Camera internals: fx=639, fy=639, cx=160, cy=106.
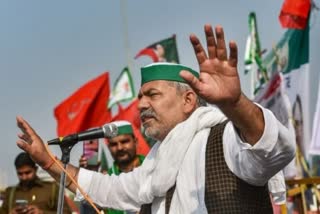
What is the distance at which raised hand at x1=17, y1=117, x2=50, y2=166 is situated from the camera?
357cm

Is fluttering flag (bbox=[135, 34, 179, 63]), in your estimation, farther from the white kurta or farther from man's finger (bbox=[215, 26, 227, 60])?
man's finger (bbox=[215, 26, 227, 60])

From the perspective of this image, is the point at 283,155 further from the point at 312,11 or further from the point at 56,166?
the point at 312,11

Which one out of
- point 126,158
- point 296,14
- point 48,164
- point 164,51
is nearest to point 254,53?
point 164,51

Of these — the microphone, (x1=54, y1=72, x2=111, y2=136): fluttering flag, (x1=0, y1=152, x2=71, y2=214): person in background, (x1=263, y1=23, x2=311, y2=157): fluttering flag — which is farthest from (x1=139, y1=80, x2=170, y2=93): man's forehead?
(x1=54, y1=72, x2=111, y2=136): fluttering flag

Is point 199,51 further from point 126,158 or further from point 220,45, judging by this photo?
point 126,158

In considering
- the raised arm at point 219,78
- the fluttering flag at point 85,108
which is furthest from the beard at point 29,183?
the raised arm at point 219,78

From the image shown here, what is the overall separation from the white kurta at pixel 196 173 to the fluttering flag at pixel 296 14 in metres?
6.14

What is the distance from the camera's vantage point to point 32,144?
361cm

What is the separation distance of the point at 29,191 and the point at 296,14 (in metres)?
5.04

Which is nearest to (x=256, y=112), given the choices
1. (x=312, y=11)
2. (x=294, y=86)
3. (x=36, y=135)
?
(x=36, y=135)

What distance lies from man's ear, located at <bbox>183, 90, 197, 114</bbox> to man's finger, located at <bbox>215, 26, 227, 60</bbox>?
1.10 m

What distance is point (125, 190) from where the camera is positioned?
11.6 feet

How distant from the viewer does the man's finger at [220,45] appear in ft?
7.04

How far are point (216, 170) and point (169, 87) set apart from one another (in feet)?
2.38
